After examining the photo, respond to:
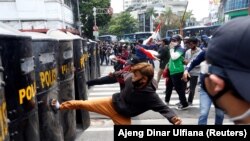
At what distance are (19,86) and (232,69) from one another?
1.90 metres

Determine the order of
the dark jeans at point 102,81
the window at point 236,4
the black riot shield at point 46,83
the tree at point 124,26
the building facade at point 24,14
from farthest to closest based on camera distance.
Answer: the tree at point 124,26 < the window at point 236,4 < the building facade at point 24,14 < the dark jeans at point 102,81 < the black riot shield at point 46,83

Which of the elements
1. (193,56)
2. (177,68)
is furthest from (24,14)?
(193,56)

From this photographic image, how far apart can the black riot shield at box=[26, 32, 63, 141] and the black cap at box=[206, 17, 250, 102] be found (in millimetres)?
2564

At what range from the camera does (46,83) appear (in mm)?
3586

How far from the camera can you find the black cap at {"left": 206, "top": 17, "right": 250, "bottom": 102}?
1031 mm

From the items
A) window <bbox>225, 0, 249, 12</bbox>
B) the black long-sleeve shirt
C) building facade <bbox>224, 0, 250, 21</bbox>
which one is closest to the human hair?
the black long-sleeve shirt

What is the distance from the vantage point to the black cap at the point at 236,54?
A: 1031 mm

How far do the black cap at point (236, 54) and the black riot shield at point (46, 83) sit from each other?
2.56 m

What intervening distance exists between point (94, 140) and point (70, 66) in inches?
66.3

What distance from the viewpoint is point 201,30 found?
42.8 meters

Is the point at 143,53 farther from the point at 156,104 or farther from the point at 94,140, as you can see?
the point at 156,104

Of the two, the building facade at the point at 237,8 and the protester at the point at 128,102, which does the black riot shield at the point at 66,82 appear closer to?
the protester at the point at 128,102

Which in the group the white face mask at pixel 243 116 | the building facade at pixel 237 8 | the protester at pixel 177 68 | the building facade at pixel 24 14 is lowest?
the protester at pixel 177 68

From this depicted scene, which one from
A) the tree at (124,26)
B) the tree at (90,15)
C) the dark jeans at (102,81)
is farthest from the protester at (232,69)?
the tree at (124,26)
